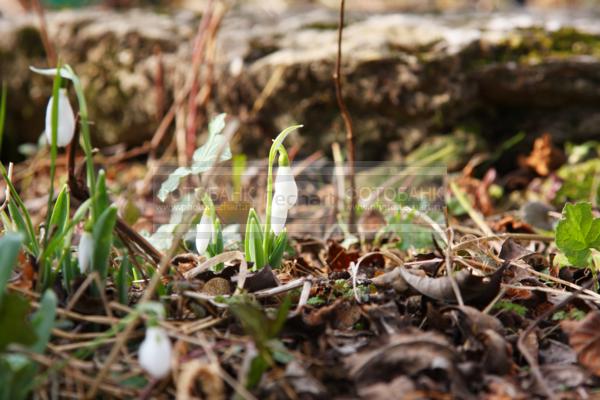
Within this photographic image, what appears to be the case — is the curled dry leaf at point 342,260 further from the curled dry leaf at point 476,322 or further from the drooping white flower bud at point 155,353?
the drooping white flower bud at point 155,353

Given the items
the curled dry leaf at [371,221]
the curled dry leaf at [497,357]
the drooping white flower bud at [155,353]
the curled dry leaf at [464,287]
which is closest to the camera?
the drooping white flower bud at [155,353]

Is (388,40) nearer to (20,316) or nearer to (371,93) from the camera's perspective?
(371,93)

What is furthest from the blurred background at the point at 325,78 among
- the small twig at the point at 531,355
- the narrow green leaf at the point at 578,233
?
the small twig at the point at 531,355

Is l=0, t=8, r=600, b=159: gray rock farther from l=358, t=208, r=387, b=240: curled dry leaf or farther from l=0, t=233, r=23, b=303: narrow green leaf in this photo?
l=0, t=233, r=23, b=303: narrow green leaf

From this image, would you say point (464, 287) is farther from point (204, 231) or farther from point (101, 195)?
point (101, 195)

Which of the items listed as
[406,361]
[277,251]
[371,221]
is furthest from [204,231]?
[371,221]

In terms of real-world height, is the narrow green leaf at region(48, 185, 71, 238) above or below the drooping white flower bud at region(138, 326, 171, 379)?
above

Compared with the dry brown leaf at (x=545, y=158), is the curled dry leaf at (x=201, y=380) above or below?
below

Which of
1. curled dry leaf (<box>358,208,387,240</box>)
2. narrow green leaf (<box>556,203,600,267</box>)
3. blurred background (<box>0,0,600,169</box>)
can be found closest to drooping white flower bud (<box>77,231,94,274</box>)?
narrow green leaf (<box>556,203,600,267</box>)
